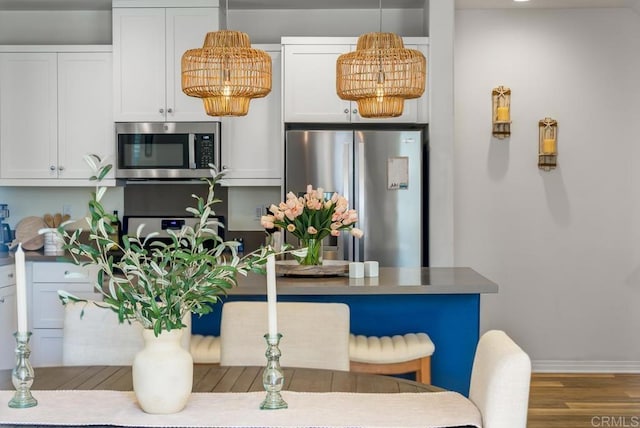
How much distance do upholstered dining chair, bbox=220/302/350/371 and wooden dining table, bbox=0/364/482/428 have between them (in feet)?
0.74

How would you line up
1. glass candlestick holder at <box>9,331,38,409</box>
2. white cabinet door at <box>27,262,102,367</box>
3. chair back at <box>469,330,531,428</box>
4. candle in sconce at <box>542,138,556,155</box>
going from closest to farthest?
1. chair back at <box>469,330,531,428</box>
2. glass candlestick holder at <box>9,331,38,409</box>
3. white cabinet door at <box>27,262,102,367</box>
4. candle in sconce at <box>542,138,556,155</box>

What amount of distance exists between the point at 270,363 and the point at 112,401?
43 cm

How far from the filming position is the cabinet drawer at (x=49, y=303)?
5.10 m

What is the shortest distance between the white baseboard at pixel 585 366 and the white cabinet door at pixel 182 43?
9.48ft

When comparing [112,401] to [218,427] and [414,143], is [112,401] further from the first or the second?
[414,143]

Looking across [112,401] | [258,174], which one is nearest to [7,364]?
[258,174]

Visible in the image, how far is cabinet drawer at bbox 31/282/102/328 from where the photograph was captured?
5.10m

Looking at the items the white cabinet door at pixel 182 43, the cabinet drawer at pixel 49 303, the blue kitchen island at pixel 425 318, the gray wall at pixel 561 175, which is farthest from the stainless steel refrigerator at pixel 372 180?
the cabinet drawer at pixel 49 303

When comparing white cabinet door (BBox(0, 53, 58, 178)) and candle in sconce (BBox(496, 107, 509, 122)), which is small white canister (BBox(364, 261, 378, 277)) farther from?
white cabinet door (BBox(0, 53, 58, 178))

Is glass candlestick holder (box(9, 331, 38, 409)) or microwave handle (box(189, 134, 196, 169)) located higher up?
microwave handle (box(189, 134, 196, 169))

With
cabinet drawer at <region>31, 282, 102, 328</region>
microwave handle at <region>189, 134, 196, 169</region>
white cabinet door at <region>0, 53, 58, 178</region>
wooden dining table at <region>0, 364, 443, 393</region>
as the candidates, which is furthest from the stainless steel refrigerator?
wooden dining table at <region>0, 364, 443, 393</region>

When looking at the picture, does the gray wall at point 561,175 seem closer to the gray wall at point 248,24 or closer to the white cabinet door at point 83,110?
the gray wall at point 248,24

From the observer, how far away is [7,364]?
4.86m

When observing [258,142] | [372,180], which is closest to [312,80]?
[258,142]
